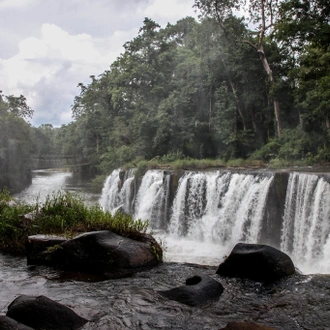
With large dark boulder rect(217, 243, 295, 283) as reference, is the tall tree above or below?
above

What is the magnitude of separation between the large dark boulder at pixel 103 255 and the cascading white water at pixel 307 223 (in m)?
4.72

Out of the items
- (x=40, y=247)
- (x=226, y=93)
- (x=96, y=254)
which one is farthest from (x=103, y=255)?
(x=226, y=93)

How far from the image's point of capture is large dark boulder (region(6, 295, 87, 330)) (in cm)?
328

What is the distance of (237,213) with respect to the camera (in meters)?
10.9

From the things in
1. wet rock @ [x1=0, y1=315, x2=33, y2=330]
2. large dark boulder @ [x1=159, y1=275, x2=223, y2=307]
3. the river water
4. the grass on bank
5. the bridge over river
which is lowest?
the river water

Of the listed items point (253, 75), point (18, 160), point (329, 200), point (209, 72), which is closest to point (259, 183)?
point (329, 200)

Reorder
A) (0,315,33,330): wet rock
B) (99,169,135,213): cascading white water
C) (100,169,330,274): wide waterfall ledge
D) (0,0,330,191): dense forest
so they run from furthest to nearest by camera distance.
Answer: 1. (99,169,135,213): cascading white water
2. (0,0,330,191): dense forest
3. (100,169,330,274): wide waterfall ledge
4. (0,315,33,330): wet rock

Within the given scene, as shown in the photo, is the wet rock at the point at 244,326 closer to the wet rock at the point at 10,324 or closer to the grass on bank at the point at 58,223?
the wet rock at the point at 10,324

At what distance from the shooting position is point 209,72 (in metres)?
20.2

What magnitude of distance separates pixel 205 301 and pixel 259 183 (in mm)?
7049

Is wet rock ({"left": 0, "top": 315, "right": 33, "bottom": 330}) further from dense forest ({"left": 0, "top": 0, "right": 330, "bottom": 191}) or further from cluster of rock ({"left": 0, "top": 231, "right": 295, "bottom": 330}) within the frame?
dense forest ({"left": 0, "top": 0, "right": 330, "bottom": 191})

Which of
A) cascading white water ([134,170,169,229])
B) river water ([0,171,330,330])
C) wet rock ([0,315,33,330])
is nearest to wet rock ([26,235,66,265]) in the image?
river water ([0,171,330,330])

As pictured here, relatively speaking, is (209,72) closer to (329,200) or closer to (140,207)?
(140,207)

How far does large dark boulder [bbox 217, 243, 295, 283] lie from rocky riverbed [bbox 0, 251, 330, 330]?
12cm
